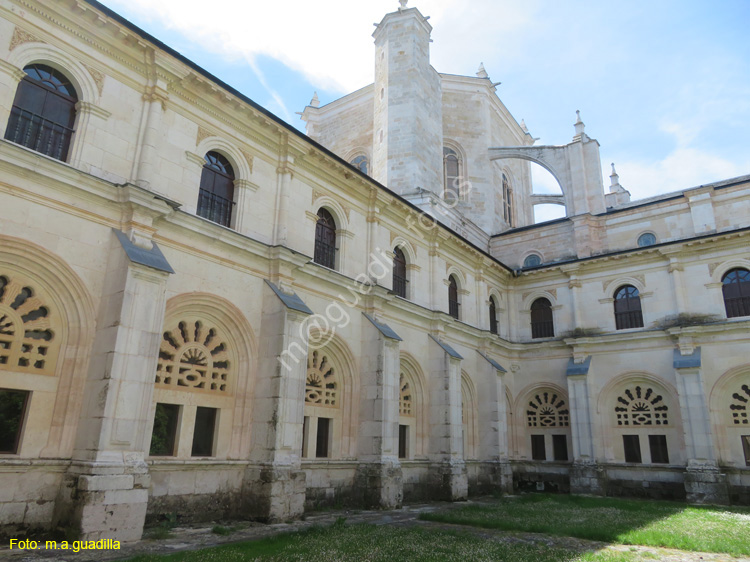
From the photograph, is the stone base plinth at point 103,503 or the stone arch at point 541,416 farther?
the stone arch at point 541,416

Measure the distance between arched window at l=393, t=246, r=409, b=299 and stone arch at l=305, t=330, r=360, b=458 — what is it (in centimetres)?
390

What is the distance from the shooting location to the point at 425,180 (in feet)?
86.3

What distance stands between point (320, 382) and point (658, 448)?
1480 cm

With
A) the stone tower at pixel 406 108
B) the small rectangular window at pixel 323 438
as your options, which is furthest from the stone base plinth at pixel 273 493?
the stone tower at pixel 406 108

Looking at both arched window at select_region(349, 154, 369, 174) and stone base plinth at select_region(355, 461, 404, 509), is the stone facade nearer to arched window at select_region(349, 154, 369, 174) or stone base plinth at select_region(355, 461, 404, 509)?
stone base plinth at select_region(355, 461, 404, 509)

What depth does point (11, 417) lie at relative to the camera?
966cm

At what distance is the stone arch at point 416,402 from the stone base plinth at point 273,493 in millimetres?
6556

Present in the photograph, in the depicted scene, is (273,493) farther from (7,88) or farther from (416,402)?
(7,88)

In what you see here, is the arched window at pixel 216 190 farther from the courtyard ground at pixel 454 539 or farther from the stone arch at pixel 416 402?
the stone arch at pixel 416 402

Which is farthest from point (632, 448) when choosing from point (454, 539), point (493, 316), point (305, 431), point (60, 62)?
point (60, 62)

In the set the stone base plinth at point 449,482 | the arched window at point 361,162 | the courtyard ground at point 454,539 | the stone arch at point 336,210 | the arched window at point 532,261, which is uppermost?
the arched window at point 361,162

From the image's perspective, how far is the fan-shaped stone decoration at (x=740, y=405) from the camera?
20.3 meters

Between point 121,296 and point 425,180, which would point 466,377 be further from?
point 121,296

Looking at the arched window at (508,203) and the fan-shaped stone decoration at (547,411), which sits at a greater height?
the arched window at (508,203)
